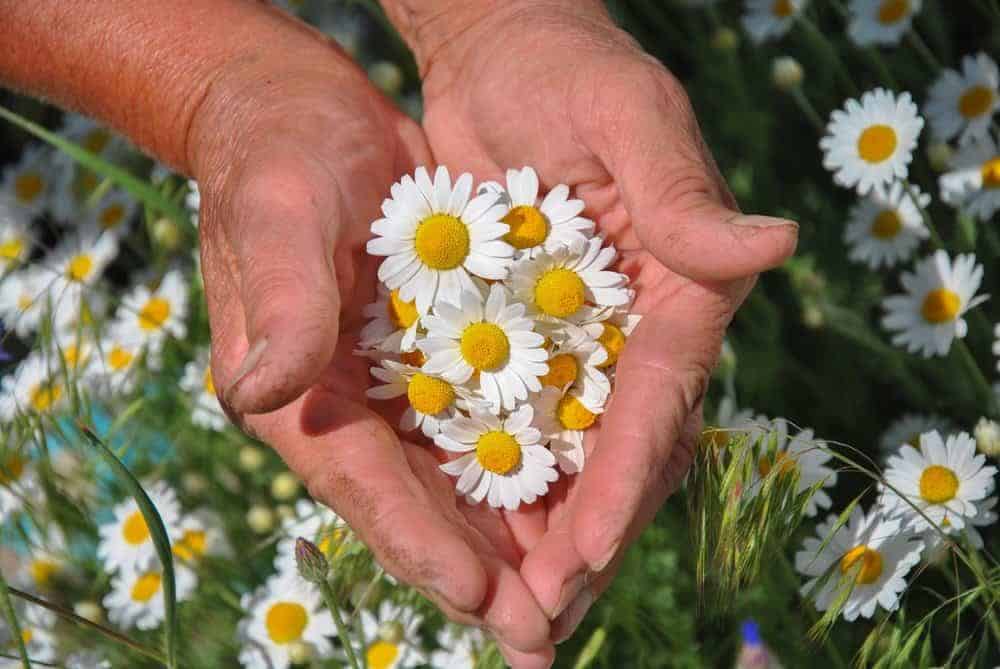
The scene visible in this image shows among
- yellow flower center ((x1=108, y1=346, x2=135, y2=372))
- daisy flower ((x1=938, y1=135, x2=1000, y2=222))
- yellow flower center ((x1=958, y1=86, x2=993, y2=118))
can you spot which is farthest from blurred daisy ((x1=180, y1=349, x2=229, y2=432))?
yellow flower center ((x1=958, y1=86, x2=993, y2=118))

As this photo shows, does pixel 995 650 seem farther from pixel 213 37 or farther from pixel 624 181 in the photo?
pixel 213 37

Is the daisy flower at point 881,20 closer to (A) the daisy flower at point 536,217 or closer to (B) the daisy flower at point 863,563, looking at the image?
(A) the daisy flower at point 536,217

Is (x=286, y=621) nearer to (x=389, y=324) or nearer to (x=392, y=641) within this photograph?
(x=392, y=641)

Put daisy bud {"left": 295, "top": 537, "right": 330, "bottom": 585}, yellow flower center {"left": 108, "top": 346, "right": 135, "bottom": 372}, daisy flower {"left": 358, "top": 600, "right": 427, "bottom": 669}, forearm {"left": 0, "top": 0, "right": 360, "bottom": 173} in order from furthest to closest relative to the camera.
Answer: yellow flower center {"left": 108, "top": 346, "right": 135, "bottom": 372} → forearm {"left": 0, "top": 0, "right": 360, "bottom": 173} → daisy flower {"left": 358, "top": 600, "right": 427, "bottom": 669} → daisy bud {"left": 295, "top": 537, "right": 330, "bottom": 585}

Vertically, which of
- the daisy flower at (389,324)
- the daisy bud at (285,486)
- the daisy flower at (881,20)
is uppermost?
the daisy flower at (881,20)

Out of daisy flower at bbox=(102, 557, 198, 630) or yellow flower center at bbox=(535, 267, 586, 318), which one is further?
daisy flower at bbox=(102, 557, 198, 630)

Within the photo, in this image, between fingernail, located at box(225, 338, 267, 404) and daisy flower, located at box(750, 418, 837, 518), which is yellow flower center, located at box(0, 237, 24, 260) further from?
daisy flower, located at box(750, 418, 837, 518)

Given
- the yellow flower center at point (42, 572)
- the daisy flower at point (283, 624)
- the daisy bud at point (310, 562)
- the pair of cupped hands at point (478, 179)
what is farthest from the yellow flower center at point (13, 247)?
the daisy bud at point (310, 562)
